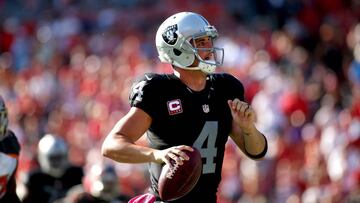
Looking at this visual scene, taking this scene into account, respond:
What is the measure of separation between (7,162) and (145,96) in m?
1.39

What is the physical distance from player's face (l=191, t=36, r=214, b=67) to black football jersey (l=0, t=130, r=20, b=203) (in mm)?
1530

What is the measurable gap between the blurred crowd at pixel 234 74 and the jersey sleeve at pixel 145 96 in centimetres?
379

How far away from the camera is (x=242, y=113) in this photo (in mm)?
5906

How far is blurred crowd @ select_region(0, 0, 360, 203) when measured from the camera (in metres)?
11.7

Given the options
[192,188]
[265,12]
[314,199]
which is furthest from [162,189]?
[265,12]

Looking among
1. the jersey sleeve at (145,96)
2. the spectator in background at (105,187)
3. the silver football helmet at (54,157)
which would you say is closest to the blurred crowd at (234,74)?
the silver football helmet at (54,157)

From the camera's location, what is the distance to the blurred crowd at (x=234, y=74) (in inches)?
462

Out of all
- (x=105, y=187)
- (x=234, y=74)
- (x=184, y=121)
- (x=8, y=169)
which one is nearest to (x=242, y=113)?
(x=184, y=121)

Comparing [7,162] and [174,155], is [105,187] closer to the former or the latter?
[7,162]

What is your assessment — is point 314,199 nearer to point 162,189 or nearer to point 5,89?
point 162,189

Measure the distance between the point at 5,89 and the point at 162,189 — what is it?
11.9 metres

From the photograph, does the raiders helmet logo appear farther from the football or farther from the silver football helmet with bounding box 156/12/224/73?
the football

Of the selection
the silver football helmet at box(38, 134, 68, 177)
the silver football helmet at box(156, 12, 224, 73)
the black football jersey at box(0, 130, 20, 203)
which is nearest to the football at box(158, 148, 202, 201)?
the silver football helmet at box(156, 12, 224, 73)

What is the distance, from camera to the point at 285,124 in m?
12.5
